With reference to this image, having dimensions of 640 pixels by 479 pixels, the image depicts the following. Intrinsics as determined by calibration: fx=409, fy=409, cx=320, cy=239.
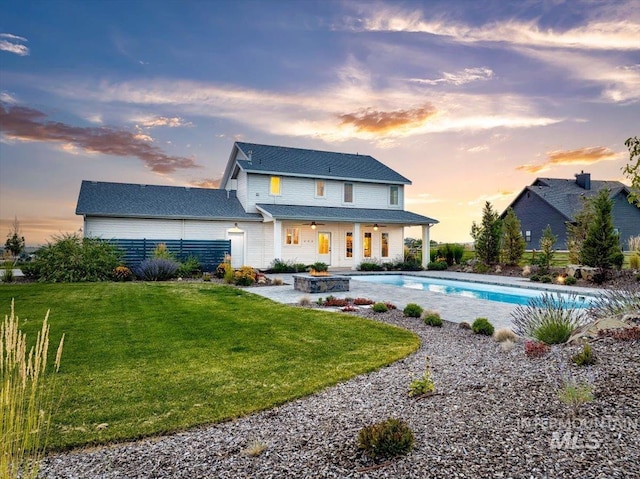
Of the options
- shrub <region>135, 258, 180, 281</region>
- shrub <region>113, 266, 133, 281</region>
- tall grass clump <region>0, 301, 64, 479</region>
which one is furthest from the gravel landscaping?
shrub <region>113, 266, 133, 281</region>

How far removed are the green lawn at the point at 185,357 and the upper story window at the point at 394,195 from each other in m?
17.2

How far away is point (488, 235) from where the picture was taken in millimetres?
21578

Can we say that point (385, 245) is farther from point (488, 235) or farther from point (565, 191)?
point (565, 191)

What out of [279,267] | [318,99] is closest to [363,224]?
[279,267]

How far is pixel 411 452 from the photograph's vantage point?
10.0 feet

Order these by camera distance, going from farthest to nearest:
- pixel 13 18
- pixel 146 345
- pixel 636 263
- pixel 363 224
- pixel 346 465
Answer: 1. pixel 363 224
2. pixel 636 263
3. pixel 13 18
4. pixel 146 345
5. pixel 346 465

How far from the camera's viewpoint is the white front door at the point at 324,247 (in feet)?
78.8

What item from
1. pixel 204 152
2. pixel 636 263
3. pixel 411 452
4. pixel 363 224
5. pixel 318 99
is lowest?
pixel 411 452

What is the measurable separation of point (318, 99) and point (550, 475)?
18.1 m

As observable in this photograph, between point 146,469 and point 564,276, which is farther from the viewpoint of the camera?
point 564,276

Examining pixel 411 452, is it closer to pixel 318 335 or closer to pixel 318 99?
pixel 318 335

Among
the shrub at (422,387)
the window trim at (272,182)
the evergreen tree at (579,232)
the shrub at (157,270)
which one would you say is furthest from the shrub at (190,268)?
the evergreen tree at (579,232)

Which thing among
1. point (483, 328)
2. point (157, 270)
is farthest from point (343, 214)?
point (483, 328)

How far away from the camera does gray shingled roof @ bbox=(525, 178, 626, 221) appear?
36234mm
